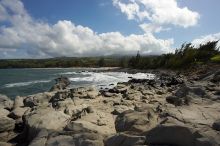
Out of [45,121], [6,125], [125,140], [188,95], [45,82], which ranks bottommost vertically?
[45,82]

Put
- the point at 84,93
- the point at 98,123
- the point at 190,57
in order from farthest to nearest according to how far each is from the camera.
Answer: the point at 190,57
the point at 84,93
the point at 98,123

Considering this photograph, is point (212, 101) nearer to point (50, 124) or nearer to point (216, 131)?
point (216, 131)

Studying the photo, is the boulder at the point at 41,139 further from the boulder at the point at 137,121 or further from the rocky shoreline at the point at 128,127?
the boulder at the point at 137,121

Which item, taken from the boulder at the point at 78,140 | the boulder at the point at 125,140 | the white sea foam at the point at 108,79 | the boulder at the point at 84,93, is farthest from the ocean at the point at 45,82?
the boulder at the point at 125,140

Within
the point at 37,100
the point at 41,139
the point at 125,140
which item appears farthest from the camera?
the point at 37,100

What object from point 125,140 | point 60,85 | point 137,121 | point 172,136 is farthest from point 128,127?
point 60,85

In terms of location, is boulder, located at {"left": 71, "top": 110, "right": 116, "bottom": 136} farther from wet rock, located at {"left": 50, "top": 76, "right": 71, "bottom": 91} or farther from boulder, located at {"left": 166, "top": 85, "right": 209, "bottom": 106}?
wet rock, located at {"left": 50, "top": 76, "right": 71, "bottom": 91}

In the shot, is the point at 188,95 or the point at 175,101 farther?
the point at 175,101

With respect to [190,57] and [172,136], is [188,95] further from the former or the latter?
[190,57]

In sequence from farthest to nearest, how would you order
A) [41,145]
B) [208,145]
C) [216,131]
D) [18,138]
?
[18,138] → [41,145] → [216,131] → [208,145]

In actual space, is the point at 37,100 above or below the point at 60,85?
above

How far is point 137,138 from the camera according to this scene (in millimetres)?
9281

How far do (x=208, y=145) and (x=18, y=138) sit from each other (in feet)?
33.8

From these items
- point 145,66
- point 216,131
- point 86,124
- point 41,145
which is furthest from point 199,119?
point 145,66
